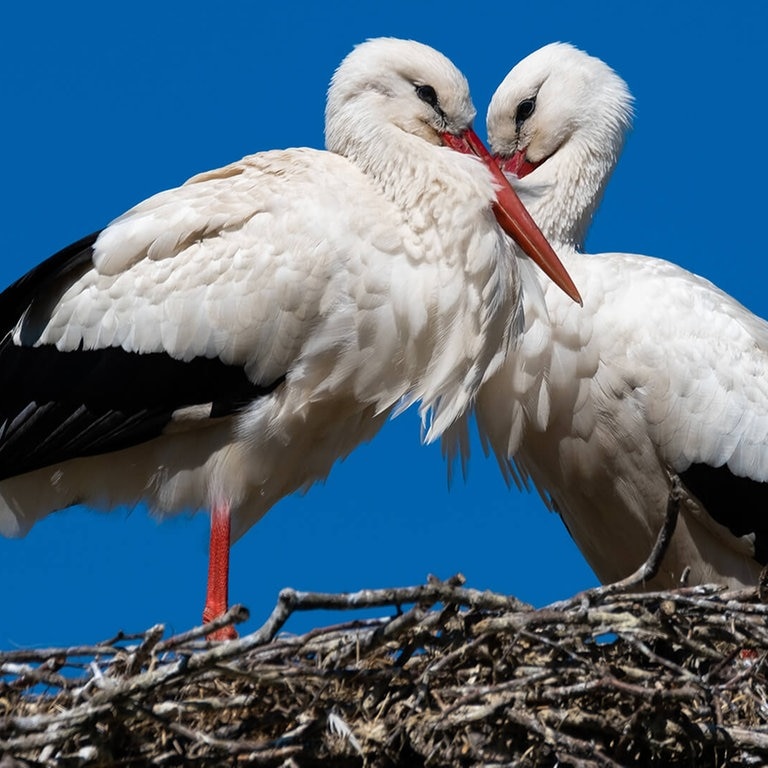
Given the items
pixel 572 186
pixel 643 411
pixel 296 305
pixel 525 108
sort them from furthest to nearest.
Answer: pixel 525 108, pixel 572 186, pixel 643 411, pixel 296 305

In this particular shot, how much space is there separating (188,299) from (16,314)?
2.34 ft

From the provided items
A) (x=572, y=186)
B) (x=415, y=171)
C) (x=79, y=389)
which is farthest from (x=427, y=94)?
(x=79, y=389)

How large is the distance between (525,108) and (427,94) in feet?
3.04

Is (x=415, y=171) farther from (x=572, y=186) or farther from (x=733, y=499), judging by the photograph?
(x=733, y=499)

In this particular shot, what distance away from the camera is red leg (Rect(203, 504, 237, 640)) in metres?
6.96

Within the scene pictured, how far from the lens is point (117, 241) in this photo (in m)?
6.89

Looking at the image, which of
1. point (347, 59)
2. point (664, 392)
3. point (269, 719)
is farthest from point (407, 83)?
point (269, 719)

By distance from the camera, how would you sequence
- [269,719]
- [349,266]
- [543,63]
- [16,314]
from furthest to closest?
1. [543,63]
2. [16,314]
3. [349,266]
4. [269,719]

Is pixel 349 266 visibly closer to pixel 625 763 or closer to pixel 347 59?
pixel 347 59

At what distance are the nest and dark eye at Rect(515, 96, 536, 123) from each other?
2740 mm

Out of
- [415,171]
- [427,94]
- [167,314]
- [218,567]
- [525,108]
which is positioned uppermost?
[525,108]

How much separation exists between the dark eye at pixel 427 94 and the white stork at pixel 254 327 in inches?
6.8

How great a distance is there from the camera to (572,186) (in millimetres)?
7832

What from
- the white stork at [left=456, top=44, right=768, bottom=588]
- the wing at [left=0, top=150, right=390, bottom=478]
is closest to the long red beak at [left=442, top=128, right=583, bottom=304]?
the white stork at [left=456, top=44, right=768, bottom=588]
